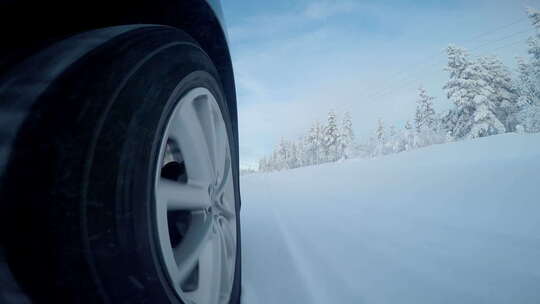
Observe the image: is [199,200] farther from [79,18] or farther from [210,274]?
[79,18]

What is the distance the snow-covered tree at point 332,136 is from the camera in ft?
137

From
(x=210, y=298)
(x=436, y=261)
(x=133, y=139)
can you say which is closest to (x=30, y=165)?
(x=133, y=139)

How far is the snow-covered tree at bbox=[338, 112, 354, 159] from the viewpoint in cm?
4134

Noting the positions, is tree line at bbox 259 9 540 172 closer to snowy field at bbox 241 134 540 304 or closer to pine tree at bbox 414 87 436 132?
pine tree at bbox 414 87 436 132

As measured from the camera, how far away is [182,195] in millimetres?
938

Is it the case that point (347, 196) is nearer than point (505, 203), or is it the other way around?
point (505, 203)

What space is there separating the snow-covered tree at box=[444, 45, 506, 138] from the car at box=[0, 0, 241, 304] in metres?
31.0

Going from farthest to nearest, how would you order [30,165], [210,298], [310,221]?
[310,221] < [210,298] < [30,165]

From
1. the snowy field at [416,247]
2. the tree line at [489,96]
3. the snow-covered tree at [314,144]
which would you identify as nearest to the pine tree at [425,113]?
the tree line at [489,96]

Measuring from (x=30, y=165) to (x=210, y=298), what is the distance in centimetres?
73

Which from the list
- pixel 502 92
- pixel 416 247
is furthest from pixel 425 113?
pixel 416 247

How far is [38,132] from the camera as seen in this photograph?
1.76 ft

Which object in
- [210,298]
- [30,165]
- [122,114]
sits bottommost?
[210,298]

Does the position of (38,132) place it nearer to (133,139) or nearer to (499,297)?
(133,139)
